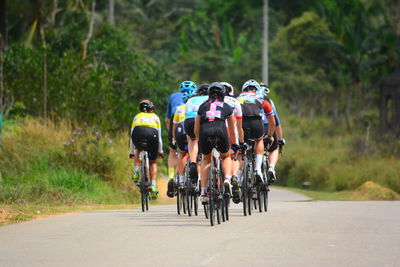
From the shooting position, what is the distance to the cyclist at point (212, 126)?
43.8 feet

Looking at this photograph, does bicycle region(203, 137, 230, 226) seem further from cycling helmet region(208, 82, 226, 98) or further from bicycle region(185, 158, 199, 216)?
bicycle region(185, 158, 199, 216)

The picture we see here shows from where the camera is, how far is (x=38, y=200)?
19.3 meters

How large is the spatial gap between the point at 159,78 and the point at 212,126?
22508 millimetres

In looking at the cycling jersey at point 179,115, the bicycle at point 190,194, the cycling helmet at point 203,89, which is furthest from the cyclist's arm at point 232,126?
the cycling jersey at point 179,115

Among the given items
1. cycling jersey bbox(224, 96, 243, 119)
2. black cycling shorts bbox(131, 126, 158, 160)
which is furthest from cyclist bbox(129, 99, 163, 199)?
cycling jersey bbox(224, 96, 243, 119)

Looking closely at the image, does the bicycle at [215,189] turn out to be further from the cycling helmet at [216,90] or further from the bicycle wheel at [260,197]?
the bicycle wheel at [260,197]

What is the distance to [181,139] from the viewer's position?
639 inches

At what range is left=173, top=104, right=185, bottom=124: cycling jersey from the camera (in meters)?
16.3

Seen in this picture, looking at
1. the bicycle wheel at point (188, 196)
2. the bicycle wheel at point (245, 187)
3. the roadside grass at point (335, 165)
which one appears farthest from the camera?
the roadside grass at point (335, 165)

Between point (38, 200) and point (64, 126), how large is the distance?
6.74 meters

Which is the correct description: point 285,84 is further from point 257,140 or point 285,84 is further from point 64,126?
point 257,140

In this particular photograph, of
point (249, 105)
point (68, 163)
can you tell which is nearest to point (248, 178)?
point (249, 105)

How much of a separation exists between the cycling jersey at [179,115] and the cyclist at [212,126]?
2710 millimetres

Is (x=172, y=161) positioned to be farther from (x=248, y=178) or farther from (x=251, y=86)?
(x=251, y=86)
